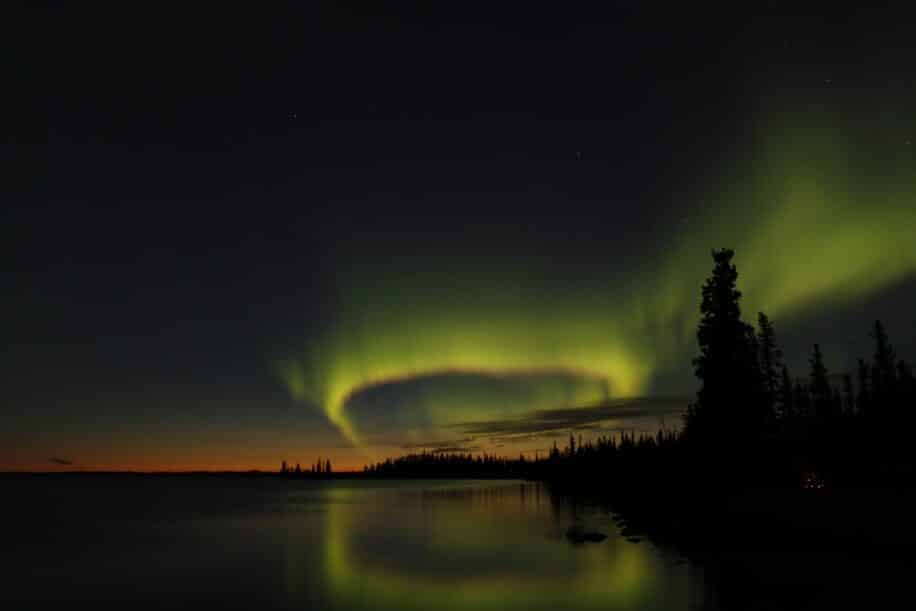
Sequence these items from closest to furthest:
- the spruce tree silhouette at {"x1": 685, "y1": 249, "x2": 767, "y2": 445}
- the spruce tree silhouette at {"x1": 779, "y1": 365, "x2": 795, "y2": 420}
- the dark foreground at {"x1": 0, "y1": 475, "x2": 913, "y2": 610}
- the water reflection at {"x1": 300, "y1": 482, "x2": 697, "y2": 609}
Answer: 1. the dark foreground at {"x1": 0, "y1": 475, "x2": 913, "y2": 610}
2. the water reflection at {"x1": 300, "y1": 482, "x2": 697, "y2": 609}
3. the spruce tree silhouette at {"x1": 685, "y1": 249, "x2": 767, "y2": 445}
4. the spruce tree silhouette at {"x1": 779, "y1": 365, "x2": 795, "y2": 420}

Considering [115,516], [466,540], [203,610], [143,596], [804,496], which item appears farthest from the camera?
[115,516]

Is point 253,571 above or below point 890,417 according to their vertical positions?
below

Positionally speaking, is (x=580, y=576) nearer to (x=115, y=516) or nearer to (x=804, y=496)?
(x=804, y=496)

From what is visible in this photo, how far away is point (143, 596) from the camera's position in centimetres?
4341

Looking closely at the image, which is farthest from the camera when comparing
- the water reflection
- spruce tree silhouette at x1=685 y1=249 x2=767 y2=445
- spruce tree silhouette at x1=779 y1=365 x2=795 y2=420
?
spruce tree silhouette at x1=779 y1=365 x2=795 y2=420

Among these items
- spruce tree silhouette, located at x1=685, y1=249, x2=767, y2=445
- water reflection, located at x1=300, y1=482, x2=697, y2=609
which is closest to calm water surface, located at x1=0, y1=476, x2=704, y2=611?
water reflection, located at x1=300, y1=482, x2=697, y2=609

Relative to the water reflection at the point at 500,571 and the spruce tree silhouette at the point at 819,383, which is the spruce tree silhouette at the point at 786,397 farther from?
the water reflection at the point at 500,571

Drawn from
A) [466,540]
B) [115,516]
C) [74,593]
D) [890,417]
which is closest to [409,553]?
[466,540]

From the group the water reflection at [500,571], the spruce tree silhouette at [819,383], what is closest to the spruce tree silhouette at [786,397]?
the spruce tree silhouette at [819,383]

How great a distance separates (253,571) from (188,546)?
24.8m

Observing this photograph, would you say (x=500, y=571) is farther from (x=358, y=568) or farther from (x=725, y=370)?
(x=725, y=370)

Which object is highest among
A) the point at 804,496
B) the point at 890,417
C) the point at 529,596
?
the point at 890,417

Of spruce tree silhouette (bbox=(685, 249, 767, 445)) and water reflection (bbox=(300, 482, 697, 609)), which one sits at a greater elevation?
spruce tree silhouette (bbox=(685, 249, 767, 445))

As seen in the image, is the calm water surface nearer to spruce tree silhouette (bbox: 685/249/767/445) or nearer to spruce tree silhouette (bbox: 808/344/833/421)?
spruce tree silhouette (bbox: 685/249/767/445)
